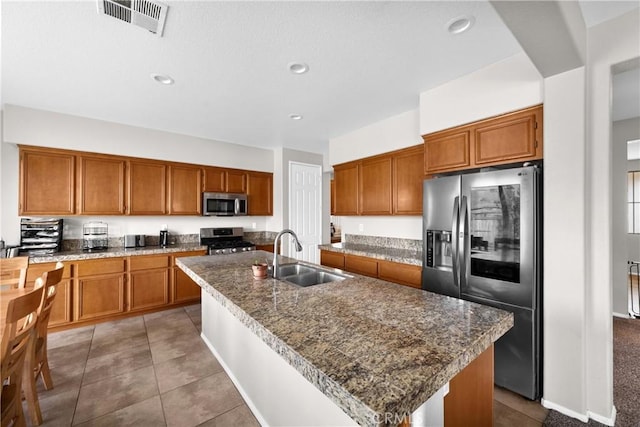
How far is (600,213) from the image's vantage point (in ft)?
5.93

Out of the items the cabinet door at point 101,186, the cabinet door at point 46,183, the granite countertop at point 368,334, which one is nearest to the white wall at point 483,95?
the granite countertop at point 368,334

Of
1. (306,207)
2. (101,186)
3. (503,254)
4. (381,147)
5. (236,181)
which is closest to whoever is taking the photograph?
(503,254)

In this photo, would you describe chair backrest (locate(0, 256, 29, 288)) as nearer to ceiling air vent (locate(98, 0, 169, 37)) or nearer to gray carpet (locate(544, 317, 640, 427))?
ceiling air vent (locate(98, 0, 169, 37))

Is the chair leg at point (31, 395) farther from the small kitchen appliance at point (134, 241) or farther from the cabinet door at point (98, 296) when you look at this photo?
the small kitchen appliance at point (134, 241)

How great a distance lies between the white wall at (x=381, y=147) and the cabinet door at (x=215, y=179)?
1.88m

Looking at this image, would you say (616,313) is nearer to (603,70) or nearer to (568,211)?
(568,211)

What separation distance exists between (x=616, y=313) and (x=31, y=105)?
7.76 m

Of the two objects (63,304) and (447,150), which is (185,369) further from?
(447,150)

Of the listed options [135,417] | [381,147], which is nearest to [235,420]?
[135,417]

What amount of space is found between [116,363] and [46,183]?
240 cm

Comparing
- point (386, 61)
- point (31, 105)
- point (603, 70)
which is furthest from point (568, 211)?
point (31, 105)

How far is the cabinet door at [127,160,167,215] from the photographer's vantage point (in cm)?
385

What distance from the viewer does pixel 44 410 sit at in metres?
1.93

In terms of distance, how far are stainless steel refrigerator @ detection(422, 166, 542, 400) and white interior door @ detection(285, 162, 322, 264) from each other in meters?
3.28
